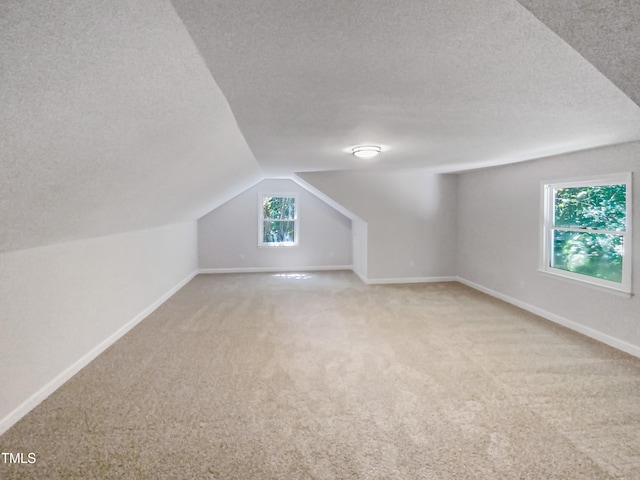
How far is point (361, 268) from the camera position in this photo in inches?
271

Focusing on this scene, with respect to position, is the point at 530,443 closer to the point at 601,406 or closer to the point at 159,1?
the point at 601,406

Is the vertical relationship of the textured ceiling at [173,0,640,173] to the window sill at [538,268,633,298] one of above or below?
above

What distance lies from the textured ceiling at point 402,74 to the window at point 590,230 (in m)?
0.73

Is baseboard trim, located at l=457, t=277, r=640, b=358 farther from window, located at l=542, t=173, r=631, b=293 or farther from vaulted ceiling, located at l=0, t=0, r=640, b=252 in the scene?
vaulted ceiling, located at l=0, t=0, r=640, b=252

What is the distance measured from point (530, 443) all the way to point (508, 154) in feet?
9.97

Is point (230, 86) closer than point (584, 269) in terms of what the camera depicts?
Yes

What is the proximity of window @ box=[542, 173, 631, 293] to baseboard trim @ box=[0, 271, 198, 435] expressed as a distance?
504 cm

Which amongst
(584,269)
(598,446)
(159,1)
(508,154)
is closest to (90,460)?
(159,1)

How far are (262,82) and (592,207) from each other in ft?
12.9

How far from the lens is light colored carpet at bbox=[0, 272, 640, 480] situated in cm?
188

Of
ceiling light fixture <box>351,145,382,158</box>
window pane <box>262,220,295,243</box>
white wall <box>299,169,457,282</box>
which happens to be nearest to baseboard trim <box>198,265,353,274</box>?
window pane <box>262,220,295,243</box>

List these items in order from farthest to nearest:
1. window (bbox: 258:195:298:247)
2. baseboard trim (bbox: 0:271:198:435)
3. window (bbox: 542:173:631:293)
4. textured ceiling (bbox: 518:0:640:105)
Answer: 1. window (bbox: 258:195:298:247)
2. window (bbox: 542:173:631:293)
3. baseboard trim (bbox: 0:271:198:435)
4. textured ceiling (bbox: 518:0:640:105)

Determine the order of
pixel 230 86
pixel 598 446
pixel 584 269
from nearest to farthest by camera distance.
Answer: pixel 230 86, pixel 598 446, pixel 584 269

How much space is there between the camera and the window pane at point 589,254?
141 inches
